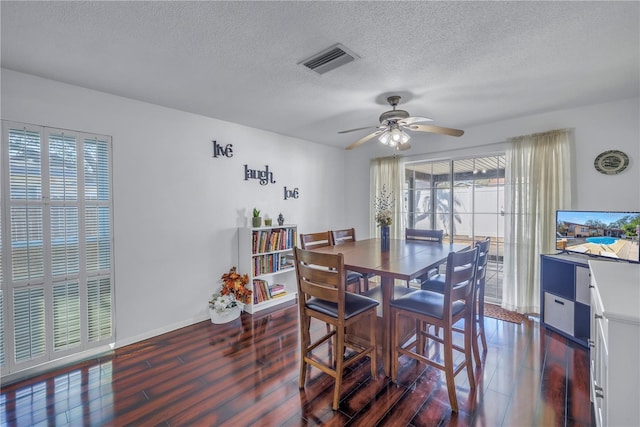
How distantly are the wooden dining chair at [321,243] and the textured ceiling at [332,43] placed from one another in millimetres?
1400

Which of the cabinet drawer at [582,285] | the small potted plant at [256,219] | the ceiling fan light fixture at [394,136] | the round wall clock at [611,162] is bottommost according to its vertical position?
the cabinet drawer at [582,285]

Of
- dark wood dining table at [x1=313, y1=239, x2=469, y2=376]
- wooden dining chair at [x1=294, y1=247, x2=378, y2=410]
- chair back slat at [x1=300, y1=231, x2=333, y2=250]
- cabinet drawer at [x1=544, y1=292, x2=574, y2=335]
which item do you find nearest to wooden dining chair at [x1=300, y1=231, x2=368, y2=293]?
chair back slat at [x1=300, y1=231, x2=333, y2=250]

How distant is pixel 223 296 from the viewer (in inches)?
130

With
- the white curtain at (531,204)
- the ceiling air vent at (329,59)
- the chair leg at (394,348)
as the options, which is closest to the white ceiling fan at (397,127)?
the ceiling air vent at (329,59)

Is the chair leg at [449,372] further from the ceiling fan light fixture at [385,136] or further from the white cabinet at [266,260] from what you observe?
the white cabinet at [266,260]

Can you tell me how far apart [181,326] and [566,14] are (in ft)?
13.4

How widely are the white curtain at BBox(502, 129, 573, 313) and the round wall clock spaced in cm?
24

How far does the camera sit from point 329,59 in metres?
2.04

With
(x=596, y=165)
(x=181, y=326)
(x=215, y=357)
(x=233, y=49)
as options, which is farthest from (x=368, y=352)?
(x=596, y=165)

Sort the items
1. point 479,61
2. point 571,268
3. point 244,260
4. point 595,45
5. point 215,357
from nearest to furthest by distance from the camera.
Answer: point 595,45 → point 479,61 → point 215,357 → point 571,268 → point 244,260

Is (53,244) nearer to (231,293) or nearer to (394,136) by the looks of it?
(231,293)

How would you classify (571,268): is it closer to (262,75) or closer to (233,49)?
(262,75)

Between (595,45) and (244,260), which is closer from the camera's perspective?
(595,45)

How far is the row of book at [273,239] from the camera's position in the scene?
3.58m
